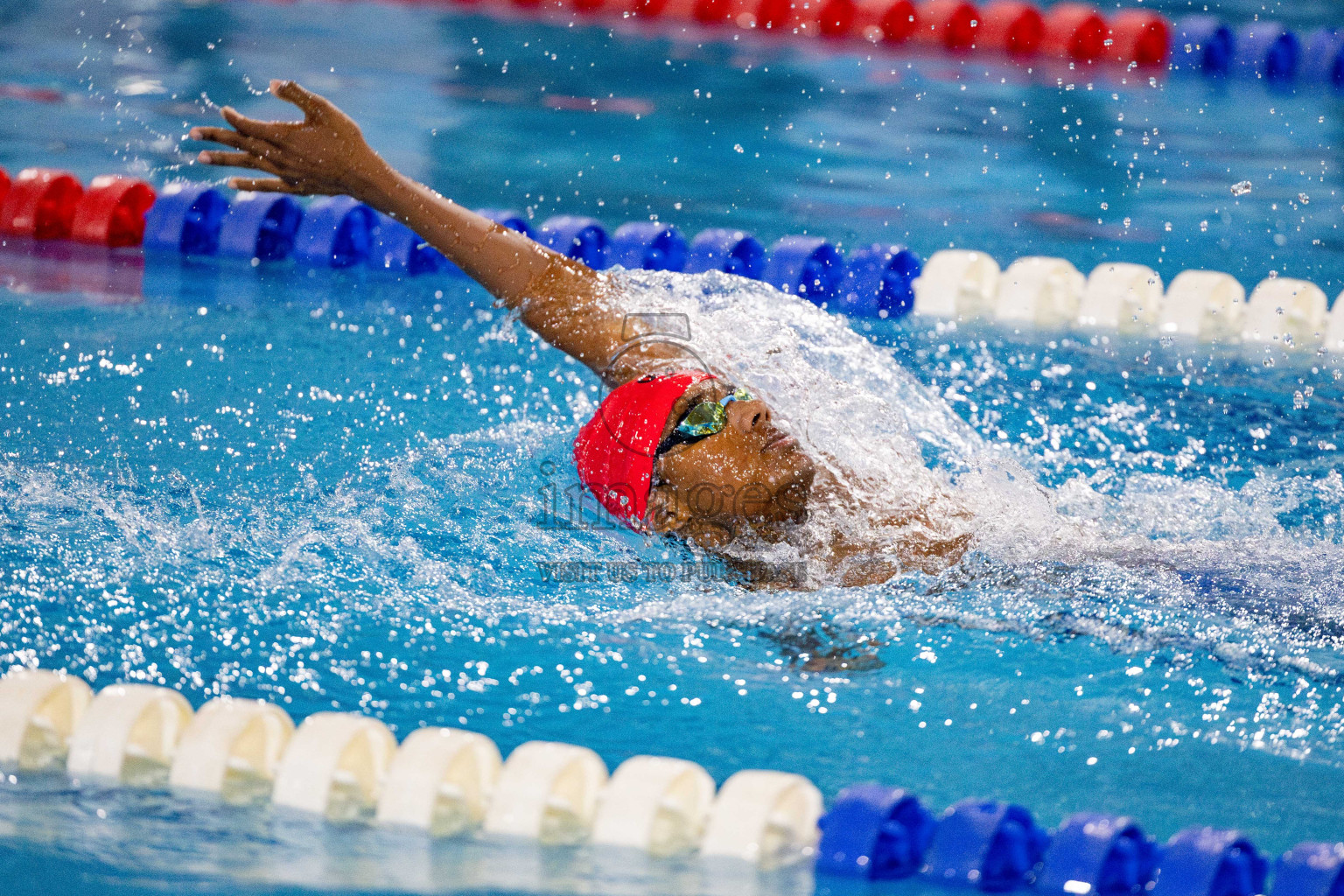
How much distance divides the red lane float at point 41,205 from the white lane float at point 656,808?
12.8ft

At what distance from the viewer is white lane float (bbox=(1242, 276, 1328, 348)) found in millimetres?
4363

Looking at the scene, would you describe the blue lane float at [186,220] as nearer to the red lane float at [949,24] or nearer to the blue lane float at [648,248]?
the blue lane float at [648,248]

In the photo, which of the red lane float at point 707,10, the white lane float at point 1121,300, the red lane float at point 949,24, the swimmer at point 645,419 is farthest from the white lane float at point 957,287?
the red lane float at point 707,10

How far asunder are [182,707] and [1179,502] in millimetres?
2185

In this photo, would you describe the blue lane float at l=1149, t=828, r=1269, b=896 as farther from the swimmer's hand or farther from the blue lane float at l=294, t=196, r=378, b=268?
the blue lane float at l=294, t=196, r=378, b=268

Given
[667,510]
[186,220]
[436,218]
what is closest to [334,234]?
[186,220]

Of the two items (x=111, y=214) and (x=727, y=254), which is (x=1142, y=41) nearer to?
(x=727, y=254)

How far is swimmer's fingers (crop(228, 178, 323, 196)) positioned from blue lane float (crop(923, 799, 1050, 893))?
1528 mm

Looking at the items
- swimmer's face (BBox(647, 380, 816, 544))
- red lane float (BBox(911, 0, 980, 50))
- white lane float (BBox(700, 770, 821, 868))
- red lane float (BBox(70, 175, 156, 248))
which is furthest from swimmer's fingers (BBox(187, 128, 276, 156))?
red lane float (BBox(911, 0, 980, 50))

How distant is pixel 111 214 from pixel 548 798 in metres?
3.76

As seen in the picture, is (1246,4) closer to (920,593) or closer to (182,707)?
(920,593)

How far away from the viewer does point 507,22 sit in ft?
27.9

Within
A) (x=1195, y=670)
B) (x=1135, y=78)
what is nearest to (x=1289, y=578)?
(x=1195, y=670)

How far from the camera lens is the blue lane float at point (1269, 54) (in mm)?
7590
